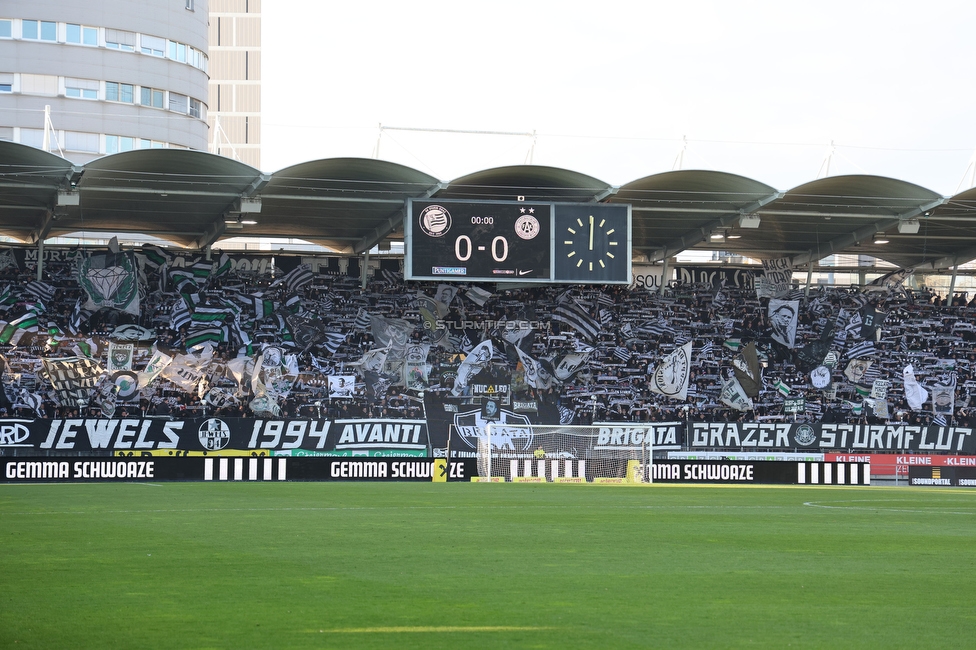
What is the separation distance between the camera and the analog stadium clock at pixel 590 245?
112 feet

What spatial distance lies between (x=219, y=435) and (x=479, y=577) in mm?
25246

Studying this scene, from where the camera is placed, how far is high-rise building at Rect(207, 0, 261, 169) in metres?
110

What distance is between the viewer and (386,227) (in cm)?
3841

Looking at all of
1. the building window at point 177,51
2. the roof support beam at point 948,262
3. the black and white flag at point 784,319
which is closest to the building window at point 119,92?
the building window at point 177,51

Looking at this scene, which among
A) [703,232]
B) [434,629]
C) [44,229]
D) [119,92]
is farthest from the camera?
[119,92]

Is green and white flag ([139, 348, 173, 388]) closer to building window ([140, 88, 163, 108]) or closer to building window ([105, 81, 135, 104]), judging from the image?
building window ([105, 81, 135, 104])

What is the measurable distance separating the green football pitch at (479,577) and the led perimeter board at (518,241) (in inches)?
575

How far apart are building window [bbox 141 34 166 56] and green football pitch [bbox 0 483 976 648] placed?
52.0 meters

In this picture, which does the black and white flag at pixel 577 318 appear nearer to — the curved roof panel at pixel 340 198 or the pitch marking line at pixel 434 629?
the curved roof panel at pixel 340 198

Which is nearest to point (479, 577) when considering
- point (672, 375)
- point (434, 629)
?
point (434, 629)

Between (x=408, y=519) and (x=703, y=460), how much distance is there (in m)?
18.7

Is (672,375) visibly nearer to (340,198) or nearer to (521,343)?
(521,343)

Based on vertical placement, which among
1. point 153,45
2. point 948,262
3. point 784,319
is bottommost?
point 784,319

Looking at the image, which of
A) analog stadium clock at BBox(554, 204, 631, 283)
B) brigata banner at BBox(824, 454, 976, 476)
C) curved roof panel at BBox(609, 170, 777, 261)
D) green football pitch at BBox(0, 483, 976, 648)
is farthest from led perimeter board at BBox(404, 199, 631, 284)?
green football pitch at BBox(0, 483, 976, 648)
